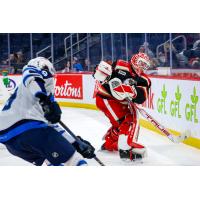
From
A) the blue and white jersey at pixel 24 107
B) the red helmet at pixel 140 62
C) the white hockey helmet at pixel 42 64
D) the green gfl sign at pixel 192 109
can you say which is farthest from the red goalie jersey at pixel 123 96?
the blue and white jersey at pixel 24 107

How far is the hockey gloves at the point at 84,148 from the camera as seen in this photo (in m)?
3.22

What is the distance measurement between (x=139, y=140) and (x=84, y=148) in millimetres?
549

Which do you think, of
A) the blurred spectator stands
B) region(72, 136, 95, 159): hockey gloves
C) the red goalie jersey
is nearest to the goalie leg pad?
the red goalie jersey

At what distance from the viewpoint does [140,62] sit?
11.8 feet

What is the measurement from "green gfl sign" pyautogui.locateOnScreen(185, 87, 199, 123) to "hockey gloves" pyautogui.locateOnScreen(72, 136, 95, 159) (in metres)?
0.97

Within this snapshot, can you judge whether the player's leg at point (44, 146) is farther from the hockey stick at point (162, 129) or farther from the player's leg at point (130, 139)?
the hockey stick at point (162, 129)

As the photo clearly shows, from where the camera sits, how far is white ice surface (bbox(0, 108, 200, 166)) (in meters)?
3.46

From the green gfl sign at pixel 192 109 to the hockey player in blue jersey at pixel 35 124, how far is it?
119 centimetres

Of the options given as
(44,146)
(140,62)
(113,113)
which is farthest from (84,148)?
(140,62)

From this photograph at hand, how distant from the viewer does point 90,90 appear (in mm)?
3982

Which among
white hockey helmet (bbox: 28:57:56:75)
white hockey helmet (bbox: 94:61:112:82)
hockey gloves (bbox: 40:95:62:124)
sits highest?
white hockey helmet (bbox: 28:57:56:75)

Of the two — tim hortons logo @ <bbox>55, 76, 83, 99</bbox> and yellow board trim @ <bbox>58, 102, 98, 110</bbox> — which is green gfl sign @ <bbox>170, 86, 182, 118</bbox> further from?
tim hortons logo @ <bbox>55, 76, 83, 99</bbox>

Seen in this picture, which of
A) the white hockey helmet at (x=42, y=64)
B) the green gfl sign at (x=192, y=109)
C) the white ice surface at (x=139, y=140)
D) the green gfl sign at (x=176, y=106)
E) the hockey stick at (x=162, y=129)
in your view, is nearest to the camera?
the white hockey helmet at (x=42, y=64)

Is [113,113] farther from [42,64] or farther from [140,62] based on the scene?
[42,64]
